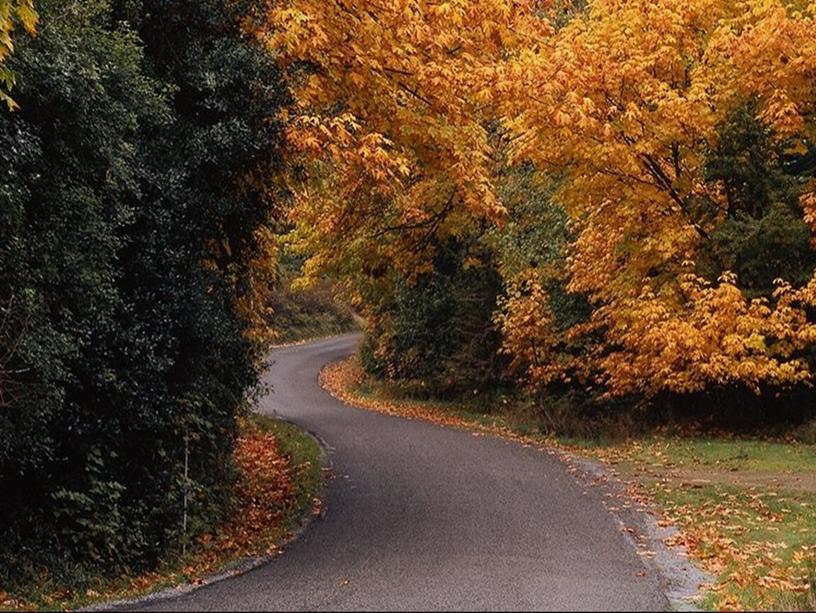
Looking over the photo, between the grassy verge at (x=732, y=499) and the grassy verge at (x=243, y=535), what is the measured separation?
16.2 ft

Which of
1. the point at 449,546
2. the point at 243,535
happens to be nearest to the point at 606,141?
the point at 449,546

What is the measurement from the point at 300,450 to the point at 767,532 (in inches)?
390

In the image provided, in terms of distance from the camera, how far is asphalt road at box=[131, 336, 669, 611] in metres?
7.93

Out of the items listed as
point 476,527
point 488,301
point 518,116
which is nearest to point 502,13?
point 518,116

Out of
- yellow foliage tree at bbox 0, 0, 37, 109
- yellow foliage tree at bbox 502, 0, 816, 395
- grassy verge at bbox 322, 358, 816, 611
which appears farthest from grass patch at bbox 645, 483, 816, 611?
yellow foliage tree at bbox 0, 0, 37, 109

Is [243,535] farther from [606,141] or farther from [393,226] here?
[393,226]

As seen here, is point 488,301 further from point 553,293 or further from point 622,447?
point 622,447

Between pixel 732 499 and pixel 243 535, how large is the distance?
23.0 ft

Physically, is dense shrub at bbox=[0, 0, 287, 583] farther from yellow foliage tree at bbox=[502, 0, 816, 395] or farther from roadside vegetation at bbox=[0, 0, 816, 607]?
yellow foliage tree at bbox=[502, 0, 816, 395]

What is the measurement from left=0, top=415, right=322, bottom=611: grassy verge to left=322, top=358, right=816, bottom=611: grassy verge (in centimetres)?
495

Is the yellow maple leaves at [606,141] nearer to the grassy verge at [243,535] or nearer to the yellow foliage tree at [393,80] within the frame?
the yellow foliage tree at [393,80]

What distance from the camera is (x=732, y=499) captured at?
43.3ft

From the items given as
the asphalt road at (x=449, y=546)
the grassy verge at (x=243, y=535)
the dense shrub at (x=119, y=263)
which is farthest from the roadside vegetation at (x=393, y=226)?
the asphalt road at (x=449, y=546)

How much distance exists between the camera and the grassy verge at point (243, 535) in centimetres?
837
